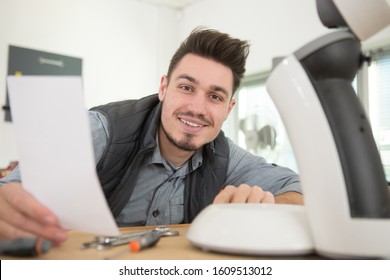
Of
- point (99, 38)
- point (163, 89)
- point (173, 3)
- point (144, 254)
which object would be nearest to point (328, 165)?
point (144, 254)

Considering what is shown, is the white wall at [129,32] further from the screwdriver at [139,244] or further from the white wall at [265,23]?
the screwdriver at [139,244]

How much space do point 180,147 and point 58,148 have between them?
30.7 inches

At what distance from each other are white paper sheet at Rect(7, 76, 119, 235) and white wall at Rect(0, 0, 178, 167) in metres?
2.56

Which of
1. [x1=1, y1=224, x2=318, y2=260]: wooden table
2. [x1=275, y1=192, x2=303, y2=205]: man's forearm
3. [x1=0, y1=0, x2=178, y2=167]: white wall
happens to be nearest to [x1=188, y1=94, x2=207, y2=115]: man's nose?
[x1=275, y1=192, x2=303, y2=205]: man's forearm

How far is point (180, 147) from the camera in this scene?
1183mm

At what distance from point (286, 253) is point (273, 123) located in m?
2.65

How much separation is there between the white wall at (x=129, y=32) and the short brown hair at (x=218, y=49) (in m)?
1.54

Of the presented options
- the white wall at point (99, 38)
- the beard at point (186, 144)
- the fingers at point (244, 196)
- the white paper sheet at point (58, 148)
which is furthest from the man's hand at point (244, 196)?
the white wall at point (99, 38)

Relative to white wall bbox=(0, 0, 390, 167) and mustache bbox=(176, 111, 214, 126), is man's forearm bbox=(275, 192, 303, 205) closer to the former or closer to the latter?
mustache bbox=(176, 111, 214, 126)

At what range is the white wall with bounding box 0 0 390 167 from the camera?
9.34ft

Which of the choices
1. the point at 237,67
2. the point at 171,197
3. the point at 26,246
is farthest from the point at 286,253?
the point at 237,67

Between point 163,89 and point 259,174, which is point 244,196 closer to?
point 259,174

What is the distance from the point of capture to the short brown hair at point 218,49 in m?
1.24

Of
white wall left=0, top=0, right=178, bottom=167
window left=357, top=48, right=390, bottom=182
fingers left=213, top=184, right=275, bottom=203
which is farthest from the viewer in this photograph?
white wall left=0, top=0, right=178, bottom=167
